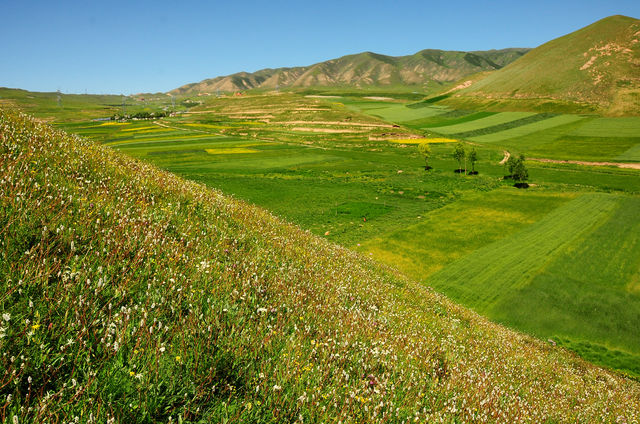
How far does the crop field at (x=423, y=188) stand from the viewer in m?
31.3

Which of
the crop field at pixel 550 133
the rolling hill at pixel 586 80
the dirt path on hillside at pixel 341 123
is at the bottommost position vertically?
the crop field at pixel 550 133

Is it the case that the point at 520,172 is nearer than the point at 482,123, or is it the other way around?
the point at 520,172

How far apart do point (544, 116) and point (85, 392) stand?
182 metres

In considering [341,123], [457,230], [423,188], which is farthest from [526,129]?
[457,230]

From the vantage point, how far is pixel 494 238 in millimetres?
37875

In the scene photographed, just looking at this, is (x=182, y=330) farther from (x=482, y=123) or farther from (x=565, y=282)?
(x=482, y=123)

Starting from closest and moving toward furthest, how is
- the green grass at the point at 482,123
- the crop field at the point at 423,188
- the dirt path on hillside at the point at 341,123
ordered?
the crop field at the point at 423,188
the green grass at the point at 482,123
the dirt path on hillside at the point at 341,123

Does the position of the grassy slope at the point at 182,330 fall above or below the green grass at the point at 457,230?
above

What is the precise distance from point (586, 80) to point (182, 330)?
731ft

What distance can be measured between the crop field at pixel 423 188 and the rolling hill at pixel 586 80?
25.0 m

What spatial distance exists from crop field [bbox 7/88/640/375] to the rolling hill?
2501 centimetres

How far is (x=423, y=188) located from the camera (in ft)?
201

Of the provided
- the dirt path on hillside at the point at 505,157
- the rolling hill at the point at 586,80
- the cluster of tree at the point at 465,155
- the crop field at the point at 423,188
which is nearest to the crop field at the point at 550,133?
the crop field at the point at 423,188

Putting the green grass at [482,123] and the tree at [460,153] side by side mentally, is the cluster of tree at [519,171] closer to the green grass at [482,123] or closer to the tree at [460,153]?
the tree at [460,153]
